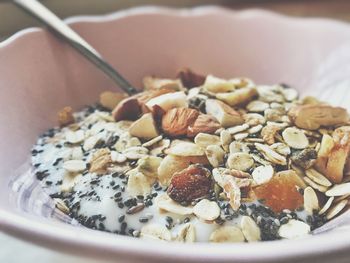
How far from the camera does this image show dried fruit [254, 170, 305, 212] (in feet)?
1.71

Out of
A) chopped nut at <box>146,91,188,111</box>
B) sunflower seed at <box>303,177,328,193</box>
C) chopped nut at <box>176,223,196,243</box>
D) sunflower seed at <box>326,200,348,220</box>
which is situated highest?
chopped nut at <box>146,91,188,111</box>

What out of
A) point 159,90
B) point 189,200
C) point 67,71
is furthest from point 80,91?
point 189,200

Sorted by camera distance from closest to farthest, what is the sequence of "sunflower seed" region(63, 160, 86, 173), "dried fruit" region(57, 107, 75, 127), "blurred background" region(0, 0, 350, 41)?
"sunflower seed" region(63, 160, 86, 173), "dried fruit" region(57, 107, 75, 127), "blurred background" region(0, 0, 350, 41)

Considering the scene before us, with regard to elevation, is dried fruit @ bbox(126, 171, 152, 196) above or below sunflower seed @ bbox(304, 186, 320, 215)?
above

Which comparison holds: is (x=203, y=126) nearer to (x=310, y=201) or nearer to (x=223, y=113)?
(x=223, y=113)

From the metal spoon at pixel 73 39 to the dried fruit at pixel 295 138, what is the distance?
25 centimetres

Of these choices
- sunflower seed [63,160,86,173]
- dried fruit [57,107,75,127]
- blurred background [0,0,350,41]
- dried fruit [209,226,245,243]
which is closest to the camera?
dried fruit [209,226,245,243]

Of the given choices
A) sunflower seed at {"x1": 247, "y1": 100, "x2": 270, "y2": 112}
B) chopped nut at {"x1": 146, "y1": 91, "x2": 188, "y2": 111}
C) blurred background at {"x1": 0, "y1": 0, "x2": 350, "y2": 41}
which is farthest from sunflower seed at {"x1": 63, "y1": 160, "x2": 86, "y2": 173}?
blurred background at {"x1": 0, "y1": 0, "x2": 350, "y2": 41}

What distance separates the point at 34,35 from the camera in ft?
2.37

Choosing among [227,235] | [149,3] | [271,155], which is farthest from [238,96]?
[149,3]

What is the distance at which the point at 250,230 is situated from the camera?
485mm

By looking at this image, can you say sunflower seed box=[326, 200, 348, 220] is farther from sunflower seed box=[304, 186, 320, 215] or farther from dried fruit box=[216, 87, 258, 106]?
dried fruit box=[216, 87, 258, 106]

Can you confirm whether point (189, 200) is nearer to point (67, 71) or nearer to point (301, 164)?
point (301, 164)

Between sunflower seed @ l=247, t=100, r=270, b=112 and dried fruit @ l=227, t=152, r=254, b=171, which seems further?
sunflower seed @ l=247, t=100, r=270, b=112
